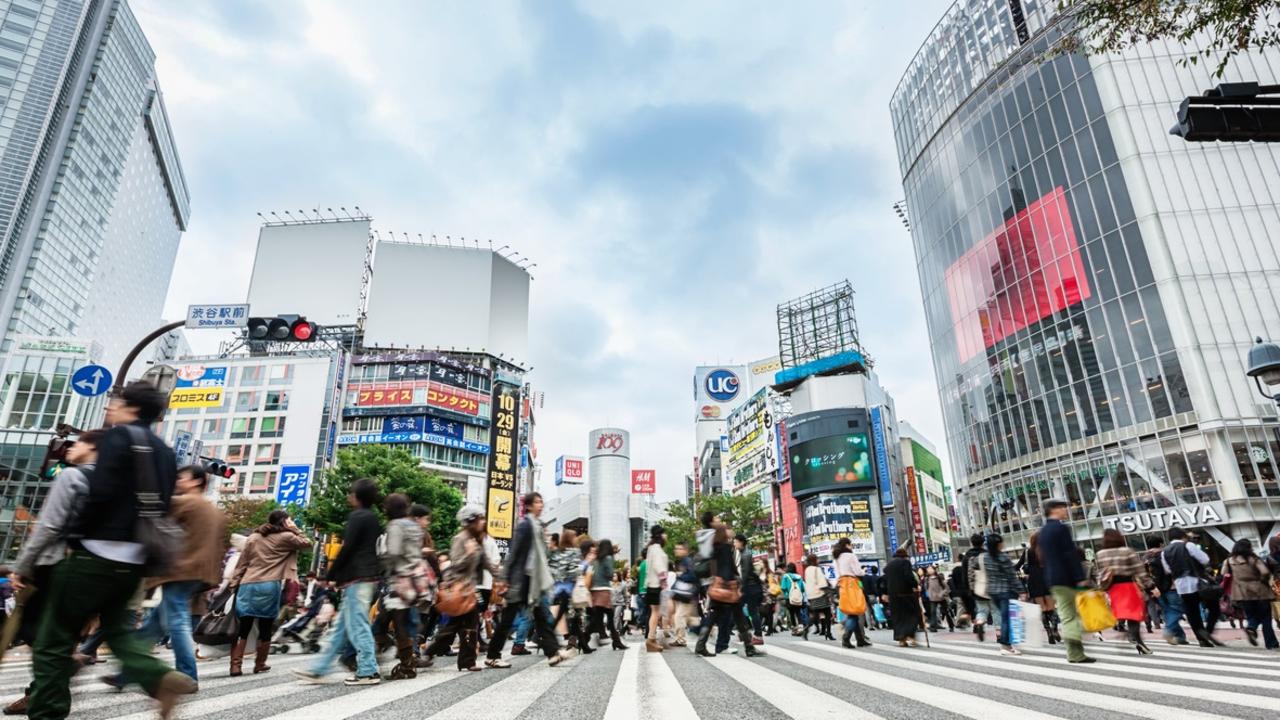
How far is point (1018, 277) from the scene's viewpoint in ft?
119

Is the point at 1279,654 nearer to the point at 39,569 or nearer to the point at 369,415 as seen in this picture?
the point at 39,569

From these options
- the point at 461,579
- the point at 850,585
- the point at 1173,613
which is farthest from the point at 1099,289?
the point at 461,579

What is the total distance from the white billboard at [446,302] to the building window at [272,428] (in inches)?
400

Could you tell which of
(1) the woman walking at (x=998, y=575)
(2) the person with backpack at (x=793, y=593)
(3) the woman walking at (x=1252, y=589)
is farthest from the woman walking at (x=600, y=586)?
(3) the woman walking at (x=1252, y=589)

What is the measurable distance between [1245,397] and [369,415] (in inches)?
2281

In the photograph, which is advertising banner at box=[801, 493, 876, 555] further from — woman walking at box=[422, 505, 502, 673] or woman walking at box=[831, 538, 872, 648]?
woman walking at box=[422, 505, 502, 673]

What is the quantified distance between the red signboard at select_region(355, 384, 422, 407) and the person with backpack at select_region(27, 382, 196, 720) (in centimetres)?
5546

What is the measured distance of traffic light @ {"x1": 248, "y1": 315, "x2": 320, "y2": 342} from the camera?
9.36 m

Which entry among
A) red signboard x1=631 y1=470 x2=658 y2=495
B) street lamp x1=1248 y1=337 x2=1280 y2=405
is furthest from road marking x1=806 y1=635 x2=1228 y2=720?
red signboard x1=631 y1=470 x2=658 y2=495

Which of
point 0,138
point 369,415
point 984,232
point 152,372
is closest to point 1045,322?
point 984,232

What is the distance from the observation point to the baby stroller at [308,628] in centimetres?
959

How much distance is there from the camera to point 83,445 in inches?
150

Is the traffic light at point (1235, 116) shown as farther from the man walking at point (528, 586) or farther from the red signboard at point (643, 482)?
the red signboard at point (643, 482)

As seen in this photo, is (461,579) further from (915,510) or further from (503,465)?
(915,510)
